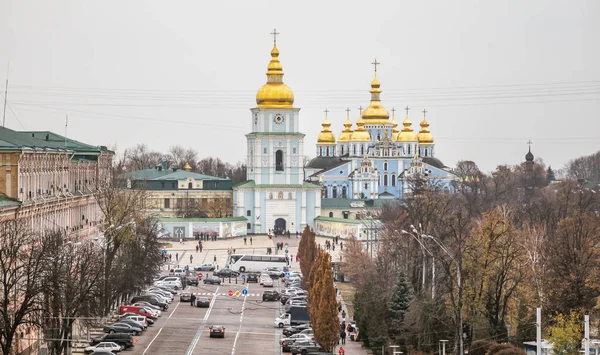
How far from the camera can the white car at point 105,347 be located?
52.4 metres

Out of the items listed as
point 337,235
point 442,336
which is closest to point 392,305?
point 442,336

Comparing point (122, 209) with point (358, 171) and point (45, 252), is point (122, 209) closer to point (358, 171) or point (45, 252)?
point (45, 252)

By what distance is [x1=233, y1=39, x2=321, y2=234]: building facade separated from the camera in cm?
12456

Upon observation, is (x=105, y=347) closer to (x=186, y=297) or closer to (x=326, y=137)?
(x=186, y=297)

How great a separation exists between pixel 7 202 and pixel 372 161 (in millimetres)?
101564

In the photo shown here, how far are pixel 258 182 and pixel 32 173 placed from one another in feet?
224

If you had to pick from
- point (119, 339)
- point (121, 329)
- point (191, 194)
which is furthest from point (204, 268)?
point (191, 194)

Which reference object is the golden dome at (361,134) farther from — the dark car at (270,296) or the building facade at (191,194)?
the dark car at (270,296)

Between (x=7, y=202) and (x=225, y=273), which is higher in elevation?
(x=7, y=202)

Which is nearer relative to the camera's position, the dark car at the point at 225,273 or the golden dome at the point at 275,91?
the dark car at the point at 225,273

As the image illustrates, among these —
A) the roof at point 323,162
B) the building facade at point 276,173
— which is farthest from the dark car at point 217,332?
the roof at point 323,162

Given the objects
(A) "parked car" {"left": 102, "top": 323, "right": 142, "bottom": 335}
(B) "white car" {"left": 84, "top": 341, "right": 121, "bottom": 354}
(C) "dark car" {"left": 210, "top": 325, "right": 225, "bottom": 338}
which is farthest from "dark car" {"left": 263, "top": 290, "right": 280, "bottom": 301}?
(B) "white car" {"left": 84, "top": 341, "right": 121, "bottom": 354}

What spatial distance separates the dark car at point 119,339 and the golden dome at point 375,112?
352ft

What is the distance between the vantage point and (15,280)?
44.2 m
